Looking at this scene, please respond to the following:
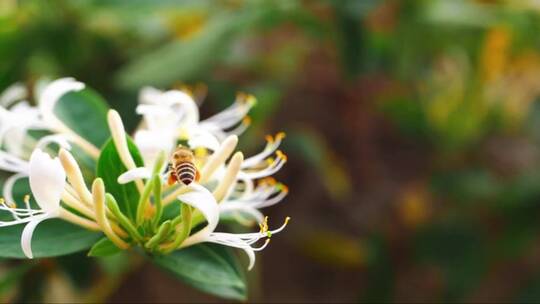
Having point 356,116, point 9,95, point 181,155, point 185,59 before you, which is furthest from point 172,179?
point 356,116

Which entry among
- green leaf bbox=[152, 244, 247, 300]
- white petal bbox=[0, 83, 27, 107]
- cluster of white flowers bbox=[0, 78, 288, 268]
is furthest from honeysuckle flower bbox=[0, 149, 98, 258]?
white petal bbox=[0, 83, 27, 107]

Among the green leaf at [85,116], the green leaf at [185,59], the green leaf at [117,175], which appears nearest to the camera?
the green leaf at [117,175]

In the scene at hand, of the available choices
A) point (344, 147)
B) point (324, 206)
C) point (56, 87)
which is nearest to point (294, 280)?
point (324, 206)

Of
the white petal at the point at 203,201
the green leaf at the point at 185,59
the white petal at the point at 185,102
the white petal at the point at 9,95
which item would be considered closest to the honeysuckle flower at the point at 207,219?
the white petal at the point at 203,201

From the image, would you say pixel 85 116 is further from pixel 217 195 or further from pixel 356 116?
pixel 356 116

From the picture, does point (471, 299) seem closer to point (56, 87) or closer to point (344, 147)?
point (344, 147)

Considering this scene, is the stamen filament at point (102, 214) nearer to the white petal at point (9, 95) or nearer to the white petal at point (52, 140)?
the white petal at point (52, 140)
